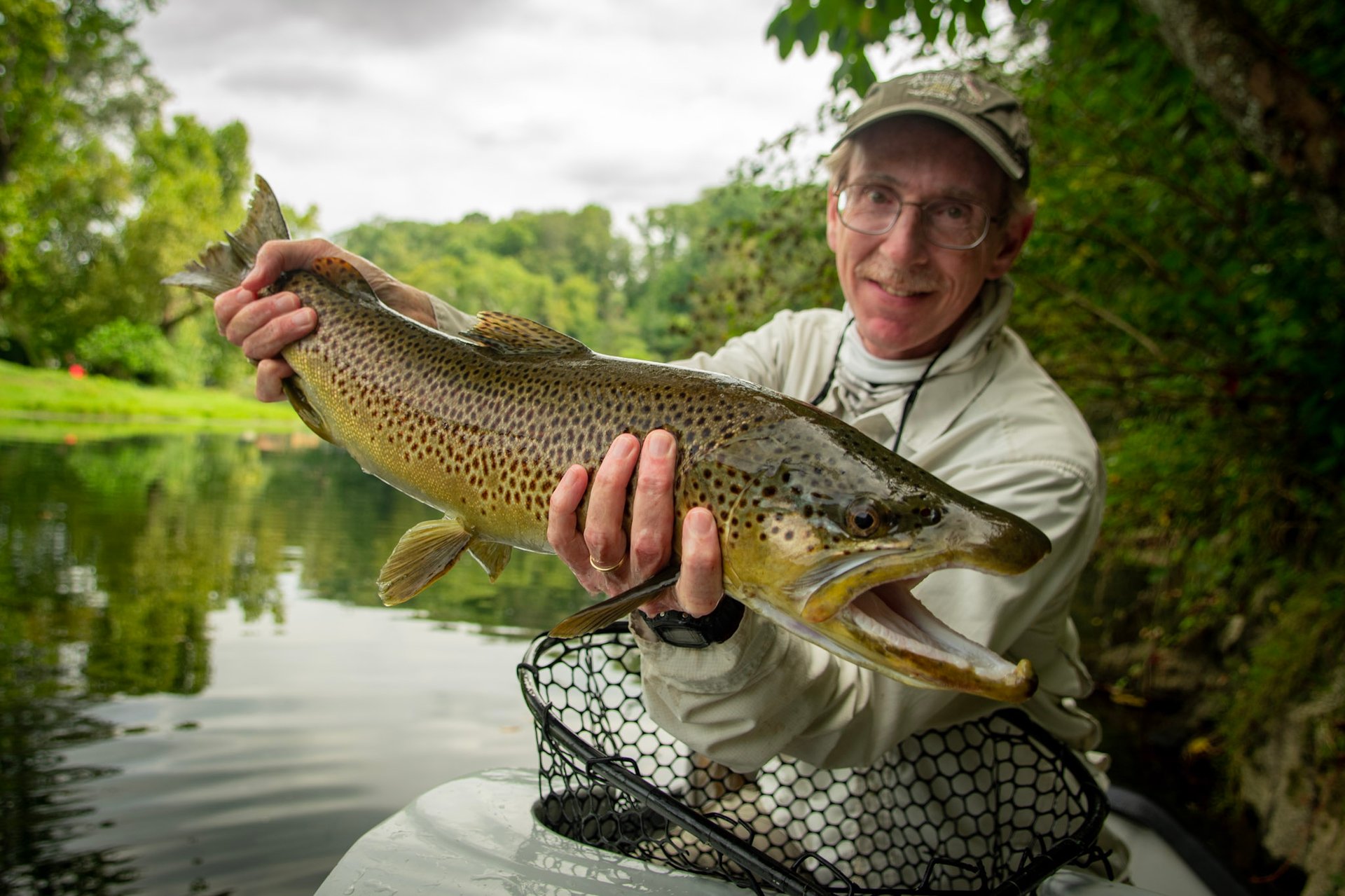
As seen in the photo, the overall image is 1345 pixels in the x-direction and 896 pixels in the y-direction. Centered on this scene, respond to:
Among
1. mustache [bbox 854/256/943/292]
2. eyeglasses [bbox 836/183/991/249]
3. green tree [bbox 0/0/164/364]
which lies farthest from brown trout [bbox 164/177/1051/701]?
green tree [bbox 0/0/164/364]

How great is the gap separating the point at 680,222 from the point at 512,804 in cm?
5830

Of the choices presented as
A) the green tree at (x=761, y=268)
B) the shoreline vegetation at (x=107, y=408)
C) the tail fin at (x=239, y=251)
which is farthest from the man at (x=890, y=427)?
the shoreline vegetation at (x=107, y=408)

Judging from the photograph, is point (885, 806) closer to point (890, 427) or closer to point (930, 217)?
point (890, 427)

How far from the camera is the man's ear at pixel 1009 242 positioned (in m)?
3.23

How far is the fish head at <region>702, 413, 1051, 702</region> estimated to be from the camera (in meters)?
1.67

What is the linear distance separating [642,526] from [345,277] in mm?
1471

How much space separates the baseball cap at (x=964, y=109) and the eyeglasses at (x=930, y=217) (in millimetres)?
180

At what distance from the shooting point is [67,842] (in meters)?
4.71

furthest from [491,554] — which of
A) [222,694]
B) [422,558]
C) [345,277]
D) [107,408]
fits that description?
[107,408]

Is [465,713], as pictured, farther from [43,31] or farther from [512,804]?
[43,31]

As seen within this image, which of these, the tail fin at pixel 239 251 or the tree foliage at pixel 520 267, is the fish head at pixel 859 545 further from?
the tree foliage at pixel 520 267

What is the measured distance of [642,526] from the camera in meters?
1.99

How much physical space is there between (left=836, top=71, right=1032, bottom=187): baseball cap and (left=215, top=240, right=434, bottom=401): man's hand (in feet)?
5.99

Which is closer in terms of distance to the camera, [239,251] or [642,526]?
[642,526]
